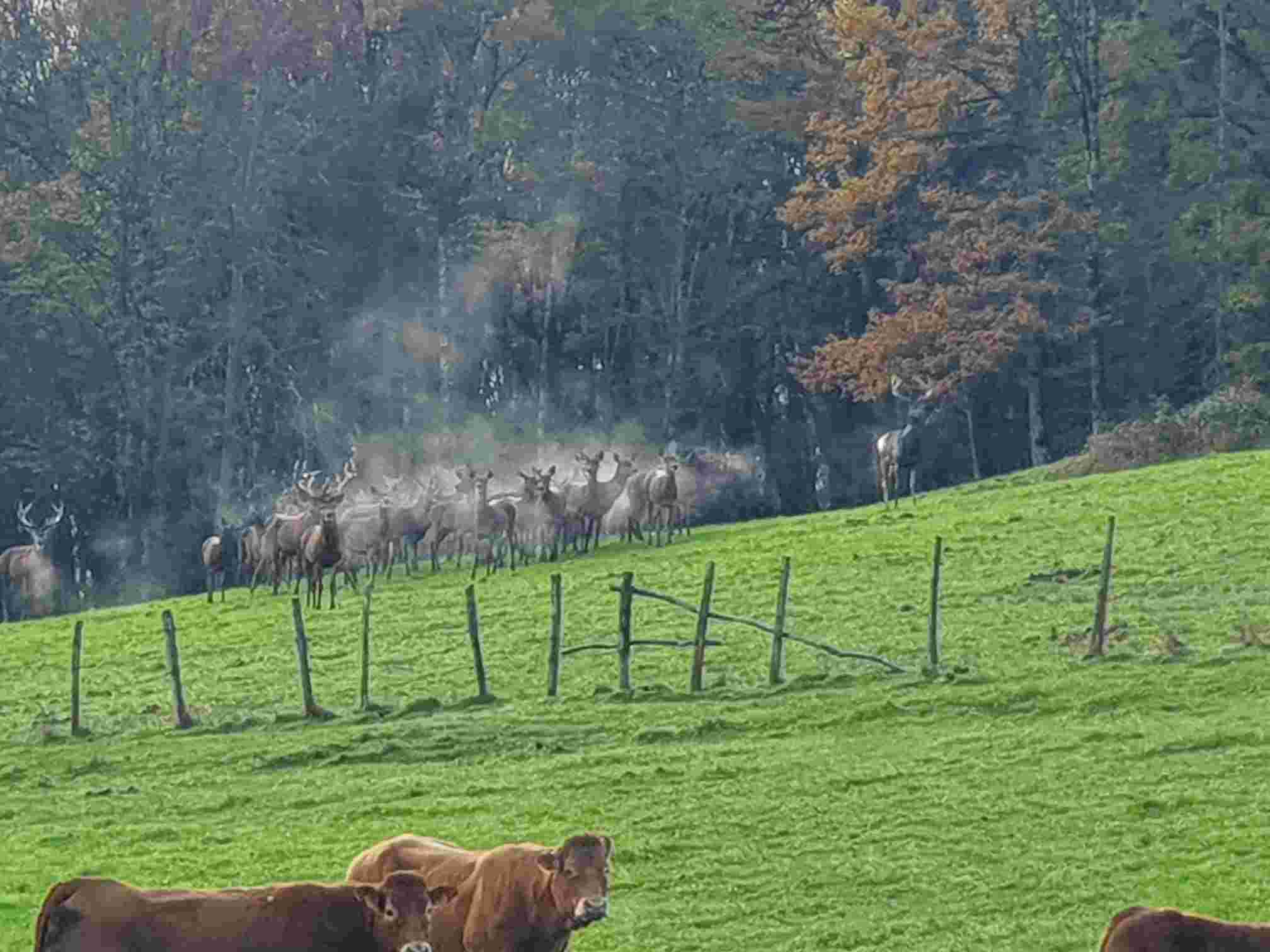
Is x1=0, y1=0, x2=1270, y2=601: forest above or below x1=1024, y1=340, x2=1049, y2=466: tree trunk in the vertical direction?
above

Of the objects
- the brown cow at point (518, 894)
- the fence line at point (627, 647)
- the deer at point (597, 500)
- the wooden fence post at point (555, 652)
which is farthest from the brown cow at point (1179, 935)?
the deer at point (597, 500)

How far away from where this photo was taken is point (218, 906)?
1579 centimetres

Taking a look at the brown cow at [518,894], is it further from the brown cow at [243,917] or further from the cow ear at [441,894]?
the brown cow at [243,917]

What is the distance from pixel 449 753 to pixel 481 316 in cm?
4300

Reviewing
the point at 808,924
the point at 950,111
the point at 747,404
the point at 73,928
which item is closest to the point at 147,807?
the point at 808,924

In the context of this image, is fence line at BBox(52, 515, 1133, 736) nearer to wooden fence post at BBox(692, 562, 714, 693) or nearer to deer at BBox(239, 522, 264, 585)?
wooden fence post at BBox(692, 562, 714, 693)

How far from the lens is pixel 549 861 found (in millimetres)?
16719

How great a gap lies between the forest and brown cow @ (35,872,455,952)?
49.2 m

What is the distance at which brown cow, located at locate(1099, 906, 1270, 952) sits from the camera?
15.3 m

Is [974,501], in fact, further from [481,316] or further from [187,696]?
[481,316]

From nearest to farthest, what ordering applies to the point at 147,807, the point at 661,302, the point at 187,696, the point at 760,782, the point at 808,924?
1. the point at 808,924
2. the point at 760,782
3. the point at 147,807
4. the point at 187,696
5. the point at 661,302

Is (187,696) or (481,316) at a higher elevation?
(481,316)

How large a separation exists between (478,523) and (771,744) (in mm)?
21690

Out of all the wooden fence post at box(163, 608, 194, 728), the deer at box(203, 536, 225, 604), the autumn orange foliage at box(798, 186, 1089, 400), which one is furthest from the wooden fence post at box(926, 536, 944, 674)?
the autumn orange foliage at box(798, 186, 1089, 400)
